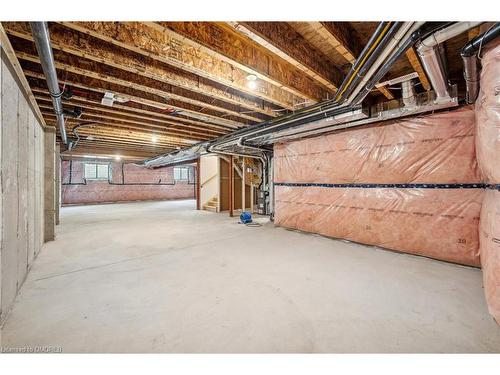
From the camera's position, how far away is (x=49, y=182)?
3.30 m

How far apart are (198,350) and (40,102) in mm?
4093

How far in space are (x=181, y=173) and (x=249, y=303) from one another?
39.2 ft

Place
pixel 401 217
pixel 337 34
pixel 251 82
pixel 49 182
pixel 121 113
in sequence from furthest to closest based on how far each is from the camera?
pixel 121 113
pixel 49 182
pixel 401 217
pixel 251 82
pixel 337 34

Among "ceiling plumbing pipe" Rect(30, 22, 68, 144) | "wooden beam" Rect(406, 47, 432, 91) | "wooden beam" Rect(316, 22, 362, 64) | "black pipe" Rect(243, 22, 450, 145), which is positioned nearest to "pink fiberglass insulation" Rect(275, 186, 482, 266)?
"black pipe" Rect(243, 22, 450, 145)

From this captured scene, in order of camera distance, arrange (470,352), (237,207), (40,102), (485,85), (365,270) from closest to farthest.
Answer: (470,352) < (485,85) < (365,270) < (40,102) < (237,207)

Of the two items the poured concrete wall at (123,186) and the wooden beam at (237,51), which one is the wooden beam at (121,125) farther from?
the poured concrete wall at (123,186)

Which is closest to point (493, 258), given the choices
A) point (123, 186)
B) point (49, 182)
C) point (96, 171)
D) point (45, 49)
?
point (45, 49)

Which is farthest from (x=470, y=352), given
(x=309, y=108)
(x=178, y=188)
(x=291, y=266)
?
(x=178, y=188)

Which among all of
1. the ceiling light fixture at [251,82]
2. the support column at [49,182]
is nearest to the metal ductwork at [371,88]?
the ceiling light fixture at [251,82]

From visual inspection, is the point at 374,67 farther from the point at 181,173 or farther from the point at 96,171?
the point at 181,173

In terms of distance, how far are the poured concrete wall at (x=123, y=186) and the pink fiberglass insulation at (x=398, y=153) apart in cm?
970

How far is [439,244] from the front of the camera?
8.45ft

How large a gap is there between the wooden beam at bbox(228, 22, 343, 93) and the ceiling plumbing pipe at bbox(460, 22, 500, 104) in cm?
113

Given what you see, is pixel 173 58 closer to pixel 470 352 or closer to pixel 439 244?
pixel 470 352
